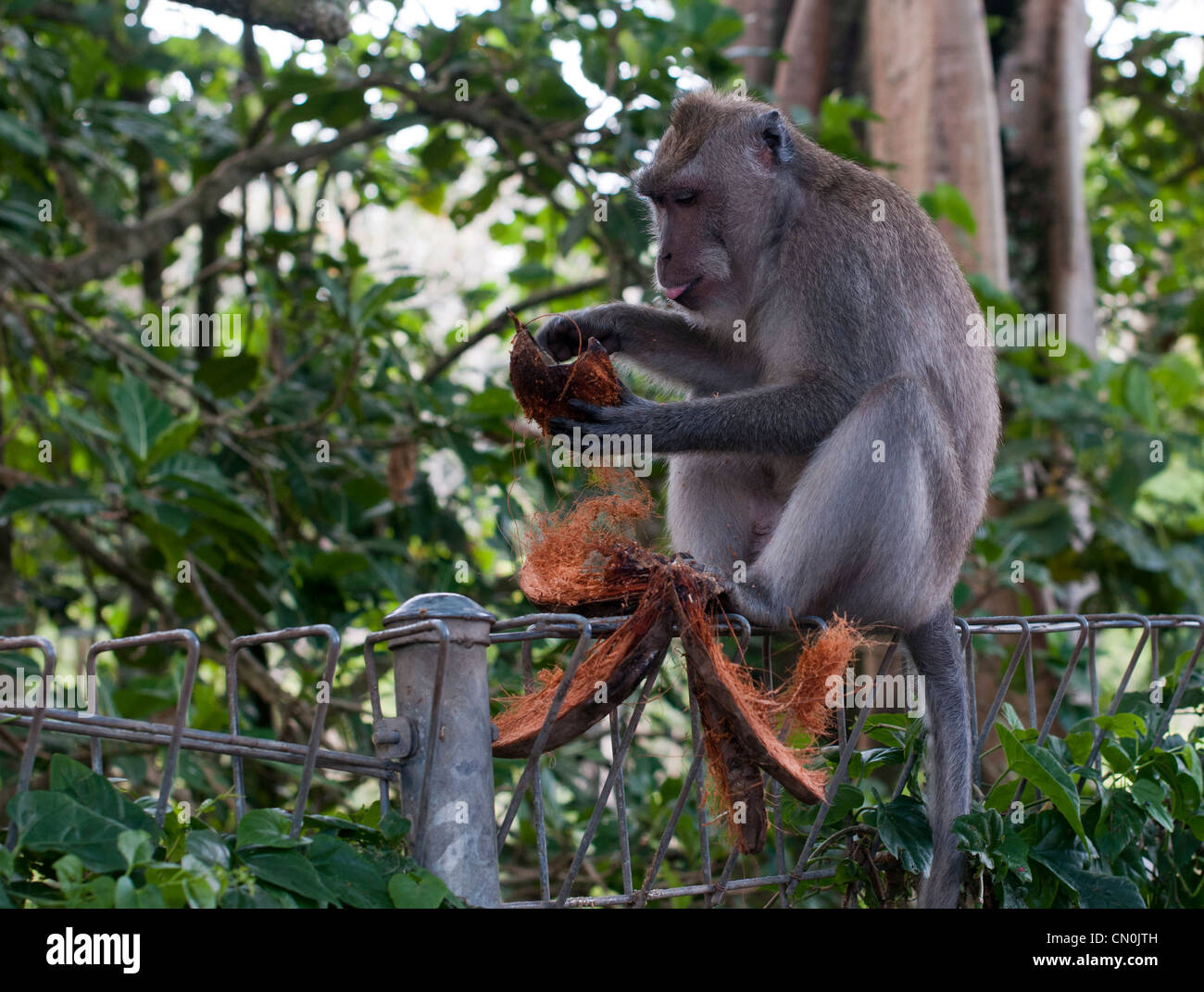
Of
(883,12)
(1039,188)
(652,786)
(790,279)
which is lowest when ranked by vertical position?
(652,786)

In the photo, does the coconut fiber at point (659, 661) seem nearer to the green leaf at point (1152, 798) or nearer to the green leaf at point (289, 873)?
the green leaf at point (289, 873)

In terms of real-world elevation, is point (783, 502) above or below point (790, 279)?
below

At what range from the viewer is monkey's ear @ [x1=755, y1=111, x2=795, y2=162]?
3486 millimetres

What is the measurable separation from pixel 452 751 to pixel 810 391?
1.59 metres

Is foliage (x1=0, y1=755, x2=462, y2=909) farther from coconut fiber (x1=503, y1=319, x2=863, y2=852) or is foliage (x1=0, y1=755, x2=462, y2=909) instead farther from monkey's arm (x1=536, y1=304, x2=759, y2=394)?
monkey's arm (x1=536, y1=304, x2=759, y2=394)

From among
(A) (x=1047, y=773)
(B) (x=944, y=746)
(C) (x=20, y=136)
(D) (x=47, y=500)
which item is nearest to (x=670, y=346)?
(B) (x=944, y=746)

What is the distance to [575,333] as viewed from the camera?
3.43 metres

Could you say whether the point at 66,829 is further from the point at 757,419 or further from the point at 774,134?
the point at 774,134

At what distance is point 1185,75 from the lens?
8.27 metres

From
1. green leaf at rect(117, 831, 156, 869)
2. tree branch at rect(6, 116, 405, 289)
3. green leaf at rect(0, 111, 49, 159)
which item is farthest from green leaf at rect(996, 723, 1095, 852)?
green leaf at rect(0, 111, 49, 159)

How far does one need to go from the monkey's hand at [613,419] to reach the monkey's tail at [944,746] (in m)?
0.88

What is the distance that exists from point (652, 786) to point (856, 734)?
2.53 m
